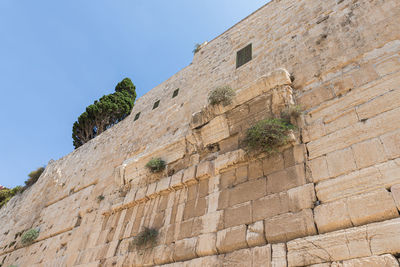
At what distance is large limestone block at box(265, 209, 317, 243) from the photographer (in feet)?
10.9

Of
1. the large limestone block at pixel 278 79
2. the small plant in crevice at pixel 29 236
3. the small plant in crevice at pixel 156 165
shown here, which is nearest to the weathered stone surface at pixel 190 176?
the small plant in crevice at pixel 156 165

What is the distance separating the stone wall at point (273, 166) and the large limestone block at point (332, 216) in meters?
0.01

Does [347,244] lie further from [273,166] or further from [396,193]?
[273,166]

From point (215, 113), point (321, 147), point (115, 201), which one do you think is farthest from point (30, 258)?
point (321, 147)

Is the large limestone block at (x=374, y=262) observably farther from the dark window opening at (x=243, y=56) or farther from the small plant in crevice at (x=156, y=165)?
the dark window opening at (x=243, y=56)

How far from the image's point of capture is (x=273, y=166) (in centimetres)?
426

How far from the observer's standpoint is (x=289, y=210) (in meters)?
3.62

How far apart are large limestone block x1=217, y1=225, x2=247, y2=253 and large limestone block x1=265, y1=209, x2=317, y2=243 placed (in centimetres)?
37

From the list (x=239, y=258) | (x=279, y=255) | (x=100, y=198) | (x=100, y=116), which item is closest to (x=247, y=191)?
(x=239, y=258)

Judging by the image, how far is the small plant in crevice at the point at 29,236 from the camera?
8.74m

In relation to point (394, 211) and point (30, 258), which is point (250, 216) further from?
point (30, 258)

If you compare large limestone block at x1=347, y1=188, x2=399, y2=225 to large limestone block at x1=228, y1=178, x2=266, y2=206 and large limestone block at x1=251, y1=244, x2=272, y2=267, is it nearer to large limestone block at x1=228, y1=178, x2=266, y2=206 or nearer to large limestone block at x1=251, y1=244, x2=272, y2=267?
large limestone block at x1=251, y1=244, x2=272, y2=267

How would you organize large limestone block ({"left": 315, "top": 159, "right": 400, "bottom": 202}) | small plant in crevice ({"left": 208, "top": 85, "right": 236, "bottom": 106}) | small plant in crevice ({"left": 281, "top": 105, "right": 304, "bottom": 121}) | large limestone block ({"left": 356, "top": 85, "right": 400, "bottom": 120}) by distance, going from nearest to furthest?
large limestone block ({"left": 315, "top": 159, "right": 400, "bottom": 202}) < large limestone block ({"left": 356, "top": 85, "right": 400, "bottom": 120}) < small plant in crevice ({"left": 281, "top": 105, "right": 304, "bottom": 121}) < small plant in crevice ({"left": 208, "top": 85, "right": 236, "bottom": 106})

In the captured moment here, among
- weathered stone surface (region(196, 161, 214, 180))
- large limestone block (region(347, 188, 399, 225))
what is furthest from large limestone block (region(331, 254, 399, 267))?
weathered stone surface (region(196, 161, 214, 180))
